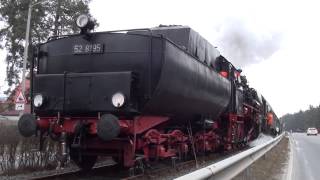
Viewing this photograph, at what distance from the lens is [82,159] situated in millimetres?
11266

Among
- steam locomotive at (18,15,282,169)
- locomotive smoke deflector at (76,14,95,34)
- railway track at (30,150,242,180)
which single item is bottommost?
railway track at (30,150,242,180)

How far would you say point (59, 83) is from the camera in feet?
33.2

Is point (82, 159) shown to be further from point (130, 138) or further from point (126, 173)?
point (130, 138)

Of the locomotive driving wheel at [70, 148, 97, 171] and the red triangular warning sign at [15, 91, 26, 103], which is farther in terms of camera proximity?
the red triangular warning sign at [15, 91, 26, 103]

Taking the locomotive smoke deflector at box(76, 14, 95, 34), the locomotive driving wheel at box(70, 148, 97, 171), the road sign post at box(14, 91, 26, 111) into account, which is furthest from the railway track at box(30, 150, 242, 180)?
the road sign post at box(14, 91, 26, 111)

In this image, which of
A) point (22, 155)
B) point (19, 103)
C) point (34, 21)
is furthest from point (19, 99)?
point (34, 21)

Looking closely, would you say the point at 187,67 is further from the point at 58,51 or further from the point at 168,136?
the point at 58,51

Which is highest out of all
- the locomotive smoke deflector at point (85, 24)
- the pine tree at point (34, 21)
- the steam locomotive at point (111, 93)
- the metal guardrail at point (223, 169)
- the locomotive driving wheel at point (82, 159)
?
the pine tree at point (34, 21)

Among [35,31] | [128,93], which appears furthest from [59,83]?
[35,31]

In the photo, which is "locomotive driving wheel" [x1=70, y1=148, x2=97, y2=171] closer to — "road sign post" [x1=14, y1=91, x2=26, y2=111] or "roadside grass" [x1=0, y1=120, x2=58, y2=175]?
"roadside grass" [x1=0, y1=120, x2=58, y2=175]

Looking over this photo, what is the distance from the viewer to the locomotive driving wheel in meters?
10.9

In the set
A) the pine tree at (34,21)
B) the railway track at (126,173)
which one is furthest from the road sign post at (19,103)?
the pine tree at (34,21)

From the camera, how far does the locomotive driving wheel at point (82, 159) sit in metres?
10.9

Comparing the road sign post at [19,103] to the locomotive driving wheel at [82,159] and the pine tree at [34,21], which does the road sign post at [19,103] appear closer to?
the locomotive driving wheel at [82,159]
